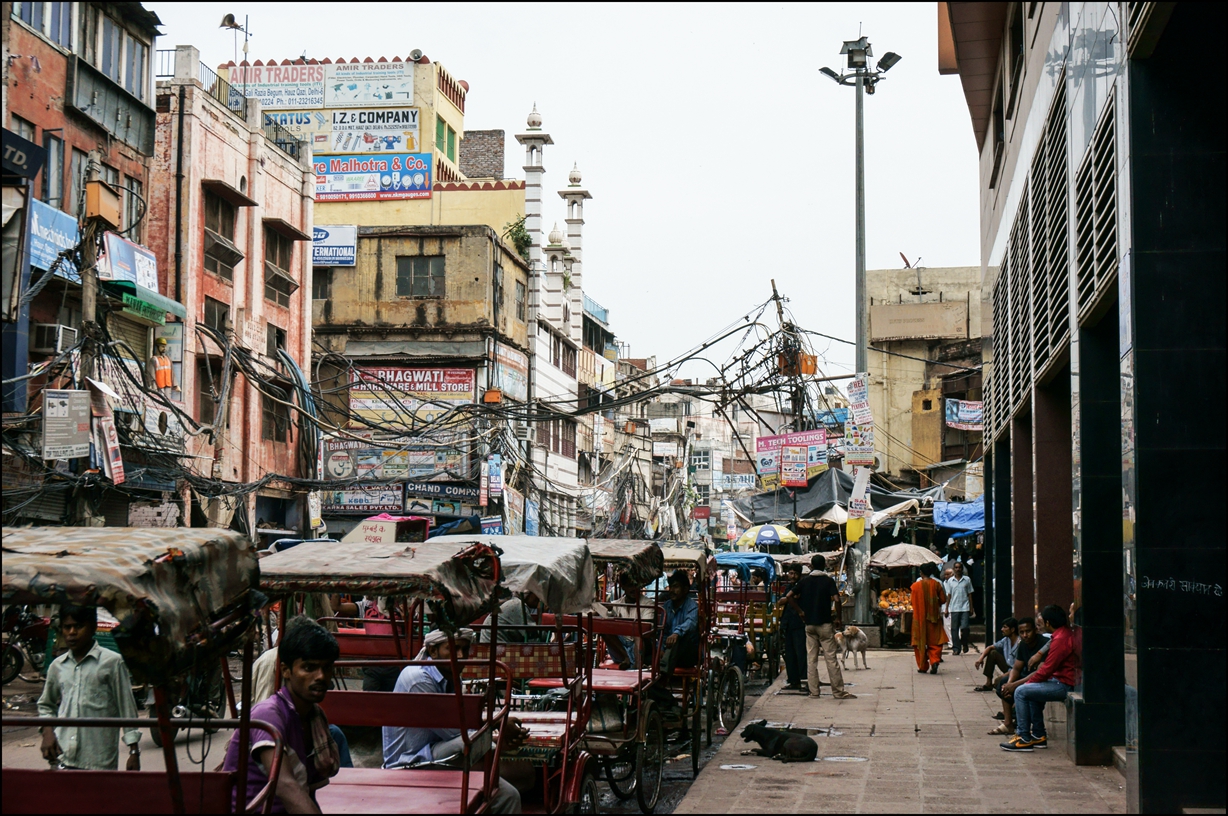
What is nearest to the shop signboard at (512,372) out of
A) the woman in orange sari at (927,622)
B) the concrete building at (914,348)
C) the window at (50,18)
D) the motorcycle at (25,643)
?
the concrete building at (914,348)

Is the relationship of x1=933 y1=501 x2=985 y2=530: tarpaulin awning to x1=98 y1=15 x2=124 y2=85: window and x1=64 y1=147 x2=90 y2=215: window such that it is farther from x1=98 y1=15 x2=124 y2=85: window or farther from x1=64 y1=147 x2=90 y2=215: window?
x1=98 y1=15 x2=124 y2=85: window

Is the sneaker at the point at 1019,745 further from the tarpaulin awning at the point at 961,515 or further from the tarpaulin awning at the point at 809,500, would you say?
the tarpaulin awning at the point at 809,500

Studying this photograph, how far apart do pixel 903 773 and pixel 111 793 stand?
8.02 meters

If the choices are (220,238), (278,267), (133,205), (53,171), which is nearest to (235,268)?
(220,238)

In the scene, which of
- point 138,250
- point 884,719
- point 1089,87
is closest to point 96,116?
point 138,250

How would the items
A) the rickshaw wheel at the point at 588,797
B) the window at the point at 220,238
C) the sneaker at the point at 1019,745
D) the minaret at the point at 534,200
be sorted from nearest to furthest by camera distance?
1. the rickshaw wheel at the point at 588,797
2. the sneaker at the point at 1019,745
3. the window at the point at 220,238
4. the minaret at the point at 534,200

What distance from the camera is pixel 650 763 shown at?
34.3 feet

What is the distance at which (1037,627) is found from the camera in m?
13.8

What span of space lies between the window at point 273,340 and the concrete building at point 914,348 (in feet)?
80.5

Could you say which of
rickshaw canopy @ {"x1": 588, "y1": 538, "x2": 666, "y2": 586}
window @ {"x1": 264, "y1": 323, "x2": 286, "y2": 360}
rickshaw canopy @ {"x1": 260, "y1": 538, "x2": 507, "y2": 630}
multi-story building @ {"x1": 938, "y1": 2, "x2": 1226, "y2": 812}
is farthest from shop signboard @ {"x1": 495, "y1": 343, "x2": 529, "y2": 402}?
rickshaw canopy @ {"x1": 260, "y1": 538, "x2": 507, "y2": 630}

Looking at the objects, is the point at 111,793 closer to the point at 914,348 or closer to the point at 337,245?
the point at 337,245

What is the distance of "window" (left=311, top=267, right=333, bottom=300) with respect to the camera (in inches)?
1778

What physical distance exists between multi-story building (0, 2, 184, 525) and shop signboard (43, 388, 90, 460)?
0.39 metres

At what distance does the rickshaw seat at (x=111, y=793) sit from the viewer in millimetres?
4711
